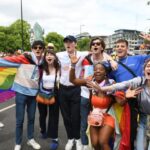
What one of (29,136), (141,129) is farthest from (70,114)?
(141,129)

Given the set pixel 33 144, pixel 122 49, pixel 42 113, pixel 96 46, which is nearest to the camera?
pixel 122 49

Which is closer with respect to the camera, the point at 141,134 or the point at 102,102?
the point at 141,134

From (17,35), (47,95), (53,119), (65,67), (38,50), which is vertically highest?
(17,35)

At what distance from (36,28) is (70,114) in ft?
35.7

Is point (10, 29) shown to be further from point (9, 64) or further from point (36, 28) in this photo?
point (9, 64)

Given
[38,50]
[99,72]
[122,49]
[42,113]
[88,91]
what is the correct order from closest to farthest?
[99,72]
[122,49]
[88,91]
[38,50]
[42,113]

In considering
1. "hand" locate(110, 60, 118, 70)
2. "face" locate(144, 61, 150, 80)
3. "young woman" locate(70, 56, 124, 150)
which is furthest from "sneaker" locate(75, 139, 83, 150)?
"face" locate(144, 61, 150, 80)

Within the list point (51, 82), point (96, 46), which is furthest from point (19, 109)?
point (96, 46)

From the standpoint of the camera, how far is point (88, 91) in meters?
5.97

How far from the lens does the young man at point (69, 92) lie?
6.33m

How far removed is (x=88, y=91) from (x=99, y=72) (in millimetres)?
735

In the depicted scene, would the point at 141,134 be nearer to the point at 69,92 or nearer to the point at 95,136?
the point at 95,136

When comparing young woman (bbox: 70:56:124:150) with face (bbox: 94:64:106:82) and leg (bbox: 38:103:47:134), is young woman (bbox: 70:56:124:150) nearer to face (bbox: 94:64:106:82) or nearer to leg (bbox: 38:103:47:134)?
face (bbox: 94:64:106:82)

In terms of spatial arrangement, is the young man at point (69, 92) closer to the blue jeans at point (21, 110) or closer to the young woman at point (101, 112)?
the blue jeans at point (21, 110)
